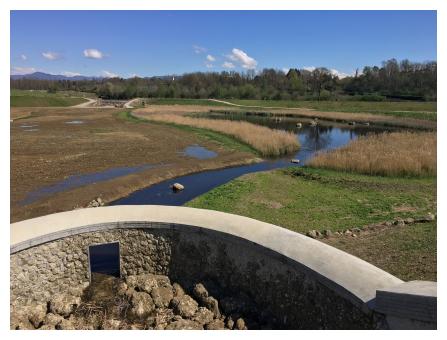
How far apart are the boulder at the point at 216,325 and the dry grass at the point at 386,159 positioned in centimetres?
1357

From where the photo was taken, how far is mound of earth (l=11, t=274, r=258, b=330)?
7.64m

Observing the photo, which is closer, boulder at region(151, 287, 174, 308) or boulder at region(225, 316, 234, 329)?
boulder at region(225, 316, 234, 329)

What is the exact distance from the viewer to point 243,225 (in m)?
8.72

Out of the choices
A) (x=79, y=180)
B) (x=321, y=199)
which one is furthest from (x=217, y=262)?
(x=79, y=180)

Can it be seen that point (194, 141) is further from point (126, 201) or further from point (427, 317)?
point (427, 317)

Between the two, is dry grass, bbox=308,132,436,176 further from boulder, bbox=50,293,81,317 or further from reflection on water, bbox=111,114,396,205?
boulder, bbox=50,293,81,317

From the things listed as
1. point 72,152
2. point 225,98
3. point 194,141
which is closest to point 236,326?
point 72,152

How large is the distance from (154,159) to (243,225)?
16260mm

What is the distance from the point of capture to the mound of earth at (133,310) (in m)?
7.64

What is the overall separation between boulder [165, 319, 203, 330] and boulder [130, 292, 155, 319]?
2.31 feet

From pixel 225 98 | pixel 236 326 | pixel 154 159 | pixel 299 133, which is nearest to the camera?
pixel 236 326

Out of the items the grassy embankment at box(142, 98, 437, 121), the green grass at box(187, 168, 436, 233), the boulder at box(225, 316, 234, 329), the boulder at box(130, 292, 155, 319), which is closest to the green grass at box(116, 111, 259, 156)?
the green grass at box(187, 168, 436, 233)

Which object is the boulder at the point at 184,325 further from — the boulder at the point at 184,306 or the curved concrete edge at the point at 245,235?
the curved concrete edge at the point at 245,235

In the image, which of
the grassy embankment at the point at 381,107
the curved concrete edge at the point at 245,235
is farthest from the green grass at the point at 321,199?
the grassy embankment at the point at 381,107
